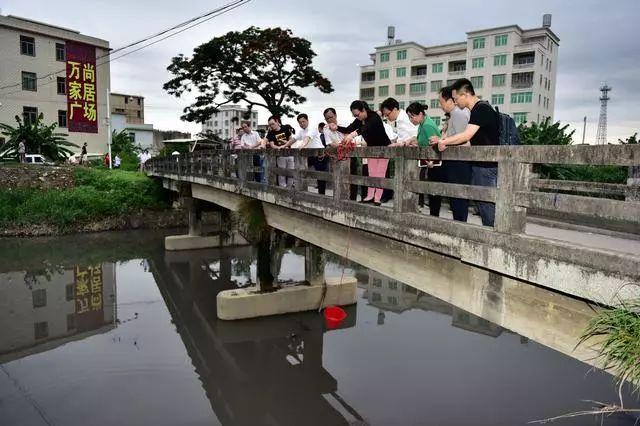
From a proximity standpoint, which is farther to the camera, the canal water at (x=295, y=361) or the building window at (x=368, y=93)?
the building window at (x=368, y=93)

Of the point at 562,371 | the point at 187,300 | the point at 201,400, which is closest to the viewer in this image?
the point at 201,400

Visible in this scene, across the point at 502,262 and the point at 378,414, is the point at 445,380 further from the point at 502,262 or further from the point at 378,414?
the point at 502,262

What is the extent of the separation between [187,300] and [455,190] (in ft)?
36.6

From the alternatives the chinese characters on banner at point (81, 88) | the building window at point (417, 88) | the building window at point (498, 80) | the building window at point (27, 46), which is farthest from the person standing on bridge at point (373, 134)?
the building window at point (417, 88)

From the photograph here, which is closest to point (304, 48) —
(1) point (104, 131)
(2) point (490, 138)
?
(1) point (104, 131)

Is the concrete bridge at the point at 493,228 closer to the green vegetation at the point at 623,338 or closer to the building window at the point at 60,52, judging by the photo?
the green vegetation at the point at 623,338

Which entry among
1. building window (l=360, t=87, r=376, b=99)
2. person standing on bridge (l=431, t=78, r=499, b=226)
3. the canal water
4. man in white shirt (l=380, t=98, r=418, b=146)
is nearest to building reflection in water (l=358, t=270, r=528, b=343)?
the canal water

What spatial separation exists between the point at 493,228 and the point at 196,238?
16.6 m

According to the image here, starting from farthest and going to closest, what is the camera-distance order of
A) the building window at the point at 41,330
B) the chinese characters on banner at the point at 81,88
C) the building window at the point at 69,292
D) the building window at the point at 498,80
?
the building window at the point at 498,80
the chinese characters on banner at the point at 81,88
the building window at the point at 69,292
the building window at the point at 41,330

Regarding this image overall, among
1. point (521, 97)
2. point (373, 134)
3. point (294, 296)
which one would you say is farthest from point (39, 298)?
point (521, 97)

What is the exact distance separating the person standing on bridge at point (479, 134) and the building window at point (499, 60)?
42932 millimetres

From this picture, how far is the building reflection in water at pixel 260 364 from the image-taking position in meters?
7.95

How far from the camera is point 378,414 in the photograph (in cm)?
768

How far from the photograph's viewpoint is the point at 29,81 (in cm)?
3088
